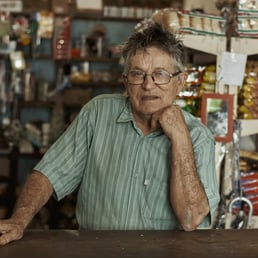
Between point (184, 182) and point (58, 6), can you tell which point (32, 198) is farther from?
point (58, 6)

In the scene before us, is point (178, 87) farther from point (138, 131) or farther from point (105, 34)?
point (105, 34)

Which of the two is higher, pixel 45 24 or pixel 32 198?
pixel 45 24

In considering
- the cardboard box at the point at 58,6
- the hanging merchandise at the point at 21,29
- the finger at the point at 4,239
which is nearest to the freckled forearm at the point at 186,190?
the finger at the point at 4,239

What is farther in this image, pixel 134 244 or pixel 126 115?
pixel 126 115

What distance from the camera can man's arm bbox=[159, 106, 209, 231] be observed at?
64.4 inches

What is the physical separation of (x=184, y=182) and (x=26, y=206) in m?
0.48

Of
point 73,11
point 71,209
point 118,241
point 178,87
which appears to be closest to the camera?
point 118,241

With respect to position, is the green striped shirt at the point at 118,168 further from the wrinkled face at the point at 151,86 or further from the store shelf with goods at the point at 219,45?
the store shelf with goods at the point at 219,45

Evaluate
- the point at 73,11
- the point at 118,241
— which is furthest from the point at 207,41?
the point at 73,11

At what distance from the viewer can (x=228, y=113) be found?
2.30 meters

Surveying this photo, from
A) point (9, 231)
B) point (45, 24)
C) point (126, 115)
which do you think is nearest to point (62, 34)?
point (45, 24)

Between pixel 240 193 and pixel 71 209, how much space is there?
6.65 ft

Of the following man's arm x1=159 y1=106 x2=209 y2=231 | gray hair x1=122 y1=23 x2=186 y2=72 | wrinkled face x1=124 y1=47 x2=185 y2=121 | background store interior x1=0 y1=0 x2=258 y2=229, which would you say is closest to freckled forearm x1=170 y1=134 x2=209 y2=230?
man's arm x1=159 y1=106 x2=209 y2=231

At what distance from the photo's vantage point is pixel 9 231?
1.44 meters
